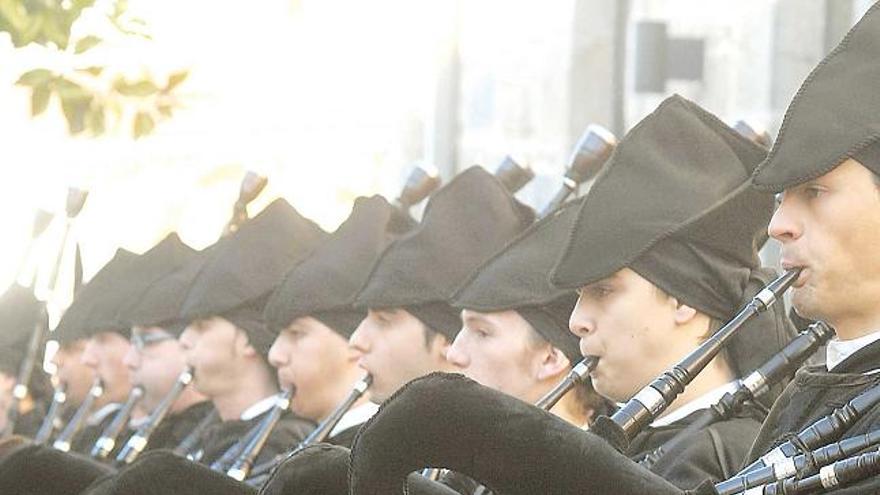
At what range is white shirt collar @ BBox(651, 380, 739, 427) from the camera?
685 centimetres

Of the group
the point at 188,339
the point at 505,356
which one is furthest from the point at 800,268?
the point at 188,339

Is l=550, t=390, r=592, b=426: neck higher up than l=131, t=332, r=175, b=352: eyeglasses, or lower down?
higher up

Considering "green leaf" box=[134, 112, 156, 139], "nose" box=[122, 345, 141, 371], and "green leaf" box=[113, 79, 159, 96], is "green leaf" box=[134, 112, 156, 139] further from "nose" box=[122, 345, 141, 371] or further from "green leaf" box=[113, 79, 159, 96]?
"nose" box=[122, 345, 141, 371]

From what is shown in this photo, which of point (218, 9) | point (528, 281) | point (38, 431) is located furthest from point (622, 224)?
point (218, 9)

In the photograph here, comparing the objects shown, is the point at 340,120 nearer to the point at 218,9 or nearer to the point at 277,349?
the point at 218,9

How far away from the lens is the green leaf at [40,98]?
8.70 m

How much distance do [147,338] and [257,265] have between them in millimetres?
1386

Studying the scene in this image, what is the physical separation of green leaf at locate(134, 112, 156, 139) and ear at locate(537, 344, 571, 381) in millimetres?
2101

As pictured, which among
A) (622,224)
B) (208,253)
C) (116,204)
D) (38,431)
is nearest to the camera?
(622,224)

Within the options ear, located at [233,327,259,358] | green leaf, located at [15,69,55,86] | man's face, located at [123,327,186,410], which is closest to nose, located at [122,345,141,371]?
man's face, located at [123,327,186,410]

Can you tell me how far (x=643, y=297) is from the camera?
6977 millimetres

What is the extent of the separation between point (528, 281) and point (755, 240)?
44.1 inches

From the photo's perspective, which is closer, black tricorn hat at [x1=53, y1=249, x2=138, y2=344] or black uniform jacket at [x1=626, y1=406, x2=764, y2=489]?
black uniform jacket at [x1=626, y1=406, x2=764, y2=489]

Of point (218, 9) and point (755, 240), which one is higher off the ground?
point (755, 240)
